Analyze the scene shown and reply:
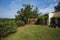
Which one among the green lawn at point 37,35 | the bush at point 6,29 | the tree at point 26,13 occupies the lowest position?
the green lawn at point 37,35

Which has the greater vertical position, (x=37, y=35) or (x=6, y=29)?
(x=6, y=29)

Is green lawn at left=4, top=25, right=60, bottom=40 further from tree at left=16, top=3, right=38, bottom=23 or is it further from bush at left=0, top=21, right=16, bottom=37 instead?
tree at left=16, top=3, right=38, bottom=23

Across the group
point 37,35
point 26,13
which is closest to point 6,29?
point 37,35

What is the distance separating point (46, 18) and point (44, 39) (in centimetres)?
1303

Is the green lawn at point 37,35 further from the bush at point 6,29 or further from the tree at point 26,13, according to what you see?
the tree at point 26,13

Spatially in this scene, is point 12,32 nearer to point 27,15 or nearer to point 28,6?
point 27,15

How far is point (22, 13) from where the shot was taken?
2959cm

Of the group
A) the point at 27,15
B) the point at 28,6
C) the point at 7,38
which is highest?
the point at 28,6

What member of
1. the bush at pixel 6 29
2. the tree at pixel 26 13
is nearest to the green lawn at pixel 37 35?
the bush at pixel 6 29

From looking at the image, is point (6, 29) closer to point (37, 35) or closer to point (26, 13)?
point (37, 35)

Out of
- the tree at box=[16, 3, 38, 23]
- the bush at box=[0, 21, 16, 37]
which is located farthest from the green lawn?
→ the tree at box=[16, 3, 38, 23]

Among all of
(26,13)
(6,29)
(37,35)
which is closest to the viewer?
(37,35)

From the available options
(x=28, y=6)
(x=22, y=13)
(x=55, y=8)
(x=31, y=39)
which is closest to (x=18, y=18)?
(x=22, y=13)

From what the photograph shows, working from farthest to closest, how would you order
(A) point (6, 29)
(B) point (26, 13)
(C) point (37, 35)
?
(B) point (26, 13) < (A) point (6, 29) < (C) point (37, 35)
